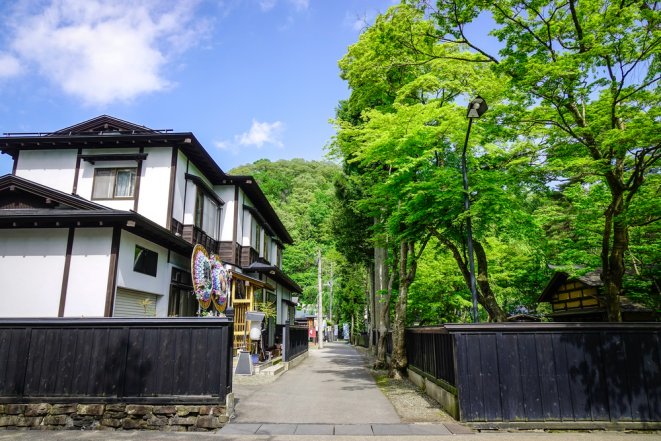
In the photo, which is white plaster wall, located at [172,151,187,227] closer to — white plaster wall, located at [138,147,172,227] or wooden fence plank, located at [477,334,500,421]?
white plaster wall, located at [138,147,172,227]

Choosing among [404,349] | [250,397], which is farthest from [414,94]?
[250,397]

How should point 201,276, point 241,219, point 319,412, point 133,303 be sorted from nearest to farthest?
point 319,412
point 133,303
point 201,276
point 241,219

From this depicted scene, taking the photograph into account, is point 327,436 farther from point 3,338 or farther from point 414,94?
point 414,94

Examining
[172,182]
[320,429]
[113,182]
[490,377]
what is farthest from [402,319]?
[113,182]

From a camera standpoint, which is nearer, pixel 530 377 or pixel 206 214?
pixel 530 377

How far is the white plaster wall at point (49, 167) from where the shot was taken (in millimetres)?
15531

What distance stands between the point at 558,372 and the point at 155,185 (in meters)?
14.4

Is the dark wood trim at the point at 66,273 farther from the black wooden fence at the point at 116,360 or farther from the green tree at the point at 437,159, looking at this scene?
the green tree at the point at 437,159

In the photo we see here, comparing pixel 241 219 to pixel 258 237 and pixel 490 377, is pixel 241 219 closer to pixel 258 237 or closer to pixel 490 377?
pixel 258 237

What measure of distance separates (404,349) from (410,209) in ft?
22.0

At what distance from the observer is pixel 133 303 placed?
42.9 feet

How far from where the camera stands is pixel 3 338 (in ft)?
26.3

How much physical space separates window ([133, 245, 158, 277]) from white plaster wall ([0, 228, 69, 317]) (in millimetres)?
2028

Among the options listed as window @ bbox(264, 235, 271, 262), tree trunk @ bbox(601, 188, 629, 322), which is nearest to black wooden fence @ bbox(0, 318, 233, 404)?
tree trunk @ bbox(601, 188, 629, 322)
